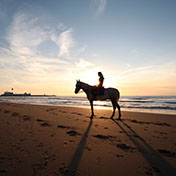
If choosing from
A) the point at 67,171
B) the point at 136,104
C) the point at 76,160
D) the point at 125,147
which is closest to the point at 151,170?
the point at 125,147

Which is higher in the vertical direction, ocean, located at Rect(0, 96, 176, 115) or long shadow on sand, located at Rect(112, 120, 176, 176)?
long shadow on sand, located at Rect(112, 120, 176, 176)

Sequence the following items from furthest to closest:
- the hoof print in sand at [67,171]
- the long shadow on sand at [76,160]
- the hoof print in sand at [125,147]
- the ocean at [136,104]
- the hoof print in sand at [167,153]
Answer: the ocean at [136,104] → the hoof print in sand at [125,147] → the hoof print in sand at [167,153] → the long shadow on sand at [76,160] → the hoof print in sand at [67,171]

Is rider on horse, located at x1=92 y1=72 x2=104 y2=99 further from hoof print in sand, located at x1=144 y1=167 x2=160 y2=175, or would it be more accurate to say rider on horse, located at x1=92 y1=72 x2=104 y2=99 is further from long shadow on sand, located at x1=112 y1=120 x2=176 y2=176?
hoof print in sand, located at x1=144 y1=167 x2=160 y2=175

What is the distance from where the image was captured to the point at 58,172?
2.04 meters

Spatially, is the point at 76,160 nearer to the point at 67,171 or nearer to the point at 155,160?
the point at 67,171

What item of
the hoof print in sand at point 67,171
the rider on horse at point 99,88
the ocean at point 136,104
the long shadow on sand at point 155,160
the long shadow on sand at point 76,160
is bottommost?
the ocean at point 136,104

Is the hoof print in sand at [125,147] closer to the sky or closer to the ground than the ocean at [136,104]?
closer to the sky

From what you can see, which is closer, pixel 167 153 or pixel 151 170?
pixel 151 170

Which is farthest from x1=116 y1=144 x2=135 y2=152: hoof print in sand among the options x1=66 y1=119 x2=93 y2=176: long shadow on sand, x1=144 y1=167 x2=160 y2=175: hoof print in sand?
x1=66 y1=119 x2=93 y2=176: long shadow on sand

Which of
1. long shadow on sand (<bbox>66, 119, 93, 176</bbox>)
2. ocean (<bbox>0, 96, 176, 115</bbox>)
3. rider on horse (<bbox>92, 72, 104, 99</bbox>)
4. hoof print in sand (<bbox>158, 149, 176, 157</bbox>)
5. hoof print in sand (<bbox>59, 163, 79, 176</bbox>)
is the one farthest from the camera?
ocean (<bbox>0, 96, 176, 115</bbox>)

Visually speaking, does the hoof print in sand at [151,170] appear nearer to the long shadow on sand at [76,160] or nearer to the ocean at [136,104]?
the long shadow on sand at [76,160]

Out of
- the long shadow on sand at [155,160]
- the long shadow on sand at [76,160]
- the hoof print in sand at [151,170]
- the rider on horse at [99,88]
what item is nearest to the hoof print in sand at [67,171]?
the long shadow on sand at [76,160]

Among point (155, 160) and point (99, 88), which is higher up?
point (99, 88)

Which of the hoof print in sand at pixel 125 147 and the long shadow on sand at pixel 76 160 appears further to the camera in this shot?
the hoof print in sand at pixel 125 147
